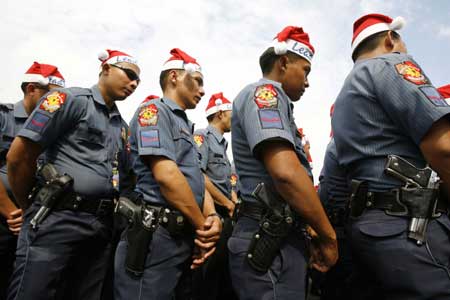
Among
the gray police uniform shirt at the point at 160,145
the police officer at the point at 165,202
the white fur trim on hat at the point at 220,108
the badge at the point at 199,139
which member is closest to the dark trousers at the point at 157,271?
the police officer at the point at 165,202

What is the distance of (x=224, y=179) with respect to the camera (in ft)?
16.5

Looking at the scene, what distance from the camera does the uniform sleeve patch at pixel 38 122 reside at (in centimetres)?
246

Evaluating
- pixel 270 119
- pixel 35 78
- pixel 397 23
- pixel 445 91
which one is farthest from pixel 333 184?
pixel 35 78

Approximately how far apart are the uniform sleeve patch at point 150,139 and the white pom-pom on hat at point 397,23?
5.42 ft

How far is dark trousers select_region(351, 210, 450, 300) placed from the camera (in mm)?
1492

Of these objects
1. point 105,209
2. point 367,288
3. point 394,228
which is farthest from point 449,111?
point 105,209

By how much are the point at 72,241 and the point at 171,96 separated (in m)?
1.36

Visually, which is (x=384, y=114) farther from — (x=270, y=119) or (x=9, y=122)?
(x=9, y=122)

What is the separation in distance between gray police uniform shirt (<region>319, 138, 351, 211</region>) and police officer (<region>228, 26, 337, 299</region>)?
4.01 feet

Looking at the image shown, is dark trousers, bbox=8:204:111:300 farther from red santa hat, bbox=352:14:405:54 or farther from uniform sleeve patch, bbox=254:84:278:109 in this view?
red santa hat, bbox=352:14:405:54

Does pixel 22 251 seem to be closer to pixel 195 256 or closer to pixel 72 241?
pixel 72 241

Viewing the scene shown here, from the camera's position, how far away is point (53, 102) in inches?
100

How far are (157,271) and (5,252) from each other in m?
2.18

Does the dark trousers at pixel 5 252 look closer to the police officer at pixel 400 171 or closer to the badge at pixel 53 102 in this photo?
the badge at pixel 53 102
